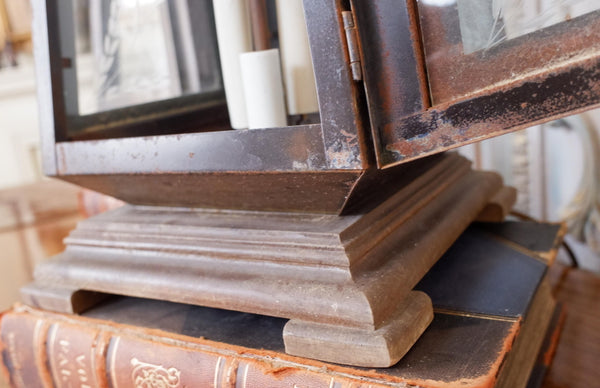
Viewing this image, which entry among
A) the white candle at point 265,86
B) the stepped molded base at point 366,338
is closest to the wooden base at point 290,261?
the stepped molded base at point 366,338

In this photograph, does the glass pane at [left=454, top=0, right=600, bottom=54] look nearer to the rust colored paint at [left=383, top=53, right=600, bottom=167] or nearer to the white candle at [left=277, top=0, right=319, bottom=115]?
the rust colored paint at [left=383, top=53, right=600, bottom=167]

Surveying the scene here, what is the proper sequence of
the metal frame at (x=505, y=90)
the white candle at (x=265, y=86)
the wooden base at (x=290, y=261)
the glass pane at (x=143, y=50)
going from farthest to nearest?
1. the glass pane at (x=143, y=50)
2. the white candle at (x=265, y=86)
3. the wooden base at (x=290, y=261)
4. the metal frame at (x=505, y=90)

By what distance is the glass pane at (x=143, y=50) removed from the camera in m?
0.81

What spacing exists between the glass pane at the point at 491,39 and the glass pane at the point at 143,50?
485 mm

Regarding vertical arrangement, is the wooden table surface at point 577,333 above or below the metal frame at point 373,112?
below

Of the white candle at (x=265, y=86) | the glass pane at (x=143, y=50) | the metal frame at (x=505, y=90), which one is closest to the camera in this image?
the metal frame at (x=505, y=90)

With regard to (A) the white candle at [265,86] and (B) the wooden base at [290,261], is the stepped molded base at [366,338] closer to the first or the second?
(B) the wooden base at [290,261]

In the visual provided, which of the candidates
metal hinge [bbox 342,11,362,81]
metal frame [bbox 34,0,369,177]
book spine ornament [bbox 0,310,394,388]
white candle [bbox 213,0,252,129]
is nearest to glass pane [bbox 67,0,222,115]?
metal frame [bbox 34,0,369,177]

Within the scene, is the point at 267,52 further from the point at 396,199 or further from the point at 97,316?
the point at 97,316

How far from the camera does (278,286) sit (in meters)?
0.52

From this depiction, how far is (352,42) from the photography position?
17.5 inches

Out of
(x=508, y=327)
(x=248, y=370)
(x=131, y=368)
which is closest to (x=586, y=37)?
(x=508, y=327)

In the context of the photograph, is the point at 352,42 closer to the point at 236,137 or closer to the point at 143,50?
the point at 236,137

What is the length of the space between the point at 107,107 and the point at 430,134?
50 cm
